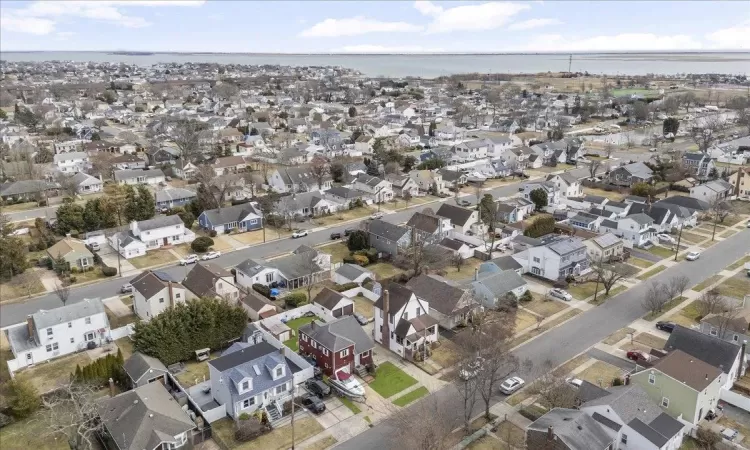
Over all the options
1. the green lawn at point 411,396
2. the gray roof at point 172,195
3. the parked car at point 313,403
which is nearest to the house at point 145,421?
the parked car at point 313,403

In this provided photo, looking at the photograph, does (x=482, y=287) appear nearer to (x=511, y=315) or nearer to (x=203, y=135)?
(x=511, y=315)

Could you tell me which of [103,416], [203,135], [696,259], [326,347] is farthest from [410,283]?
[203,135]

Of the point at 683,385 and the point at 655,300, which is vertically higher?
the point at 683,385

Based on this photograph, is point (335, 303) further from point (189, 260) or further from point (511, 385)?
point (189, 260)

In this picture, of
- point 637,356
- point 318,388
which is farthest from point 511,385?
point 318,388

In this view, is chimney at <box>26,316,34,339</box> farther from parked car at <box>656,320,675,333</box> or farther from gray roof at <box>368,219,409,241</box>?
parked car at <box>656,320,675,333</box>

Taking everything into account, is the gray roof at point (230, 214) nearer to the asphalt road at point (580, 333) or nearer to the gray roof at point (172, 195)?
the gray roof at point (172, 195)

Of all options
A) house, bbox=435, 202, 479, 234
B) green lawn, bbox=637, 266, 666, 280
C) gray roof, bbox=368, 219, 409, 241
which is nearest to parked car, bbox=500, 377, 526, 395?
gray roof, bbox=368, 219, 409, 241
